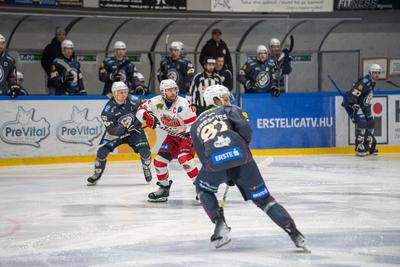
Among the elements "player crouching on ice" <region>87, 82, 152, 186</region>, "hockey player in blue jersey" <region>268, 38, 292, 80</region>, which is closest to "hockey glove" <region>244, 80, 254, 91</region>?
"hockey player in blue jersey" <region>268, 38, 292, 80</region>

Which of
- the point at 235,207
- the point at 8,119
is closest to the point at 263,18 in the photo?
the point at 8,119

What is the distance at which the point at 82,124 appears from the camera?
15.5 metres

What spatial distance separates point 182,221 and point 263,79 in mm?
7998

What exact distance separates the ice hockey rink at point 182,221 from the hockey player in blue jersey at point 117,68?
1.83m

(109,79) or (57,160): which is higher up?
(109,79)

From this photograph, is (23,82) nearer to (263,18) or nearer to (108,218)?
(263,18)

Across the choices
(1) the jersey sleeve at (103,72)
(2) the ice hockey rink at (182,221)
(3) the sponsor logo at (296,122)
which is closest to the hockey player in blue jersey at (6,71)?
(1) the jersey sleeve at (103,72)

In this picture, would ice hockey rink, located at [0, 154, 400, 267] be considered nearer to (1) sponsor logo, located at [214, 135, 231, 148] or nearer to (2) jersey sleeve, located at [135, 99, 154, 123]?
(1) sponsor logo, located at [214, 135, 231, 148]

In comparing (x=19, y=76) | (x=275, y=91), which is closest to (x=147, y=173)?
(x=19, y=76)

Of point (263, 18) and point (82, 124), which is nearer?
point (82, 124)

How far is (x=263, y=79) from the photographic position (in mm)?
A: 16844

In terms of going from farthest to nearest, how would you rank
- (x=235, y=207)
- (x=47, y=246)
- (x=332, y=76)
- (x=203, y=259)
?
1. (x=332, y=76)
2. (x=235, y=207)
3. (x=47, y=246)
4. (x=203, y=259)

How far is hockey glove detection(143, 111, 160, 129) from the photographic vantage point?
414 inches

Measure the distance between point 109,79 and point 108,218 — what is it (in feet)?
20.4
